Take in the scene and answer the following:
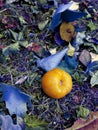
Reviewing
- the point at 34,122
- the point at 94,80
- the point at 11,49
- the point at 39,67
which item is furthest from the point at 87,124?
the point at 11,49

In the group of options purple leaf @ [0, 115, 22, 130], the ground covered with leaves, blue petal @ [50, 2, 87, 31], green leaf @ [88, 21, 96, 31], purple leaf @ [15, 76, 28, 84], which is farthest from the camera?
green leaf @ [88, 21, 96, 31]

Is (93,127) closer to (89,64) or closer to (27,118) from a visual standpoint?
(27,118)

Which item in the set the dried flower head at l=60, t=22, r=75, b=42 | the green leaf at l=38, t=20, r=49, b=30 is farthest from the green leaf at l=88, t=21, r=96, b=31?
the green leaf at l=38, t=20, r=49, b=30

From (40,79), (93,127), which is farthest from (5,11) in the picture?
(93,127)

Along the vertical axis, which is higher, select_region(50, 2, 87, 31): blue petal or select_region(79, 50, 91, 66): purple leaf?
select_region(50, 2, 87, 31): blue petal

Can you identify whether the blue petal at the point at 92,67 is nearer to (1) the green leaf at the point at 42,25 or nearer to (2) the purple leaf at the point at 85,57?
(2) the purple leaf at the point at 85,57

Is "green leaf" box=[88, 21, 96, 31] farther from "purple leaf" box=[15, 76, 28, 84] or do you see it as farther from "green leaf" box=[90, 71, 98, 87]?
"purple leaf" box=[15, 76, 28, 84]

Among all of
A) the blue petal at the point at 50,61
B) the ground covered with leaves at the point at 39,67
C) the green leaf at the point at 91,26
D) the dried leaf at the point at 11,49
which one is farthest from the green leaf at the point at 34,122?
the green leaf at the point at 91,26
